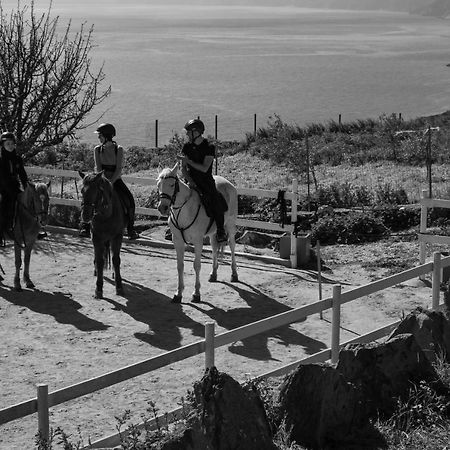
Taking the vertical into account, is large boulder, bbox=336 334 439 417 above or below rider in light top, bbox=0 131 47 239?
below

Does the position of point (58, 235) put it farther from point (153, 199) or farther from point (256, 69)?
point (256, 69)

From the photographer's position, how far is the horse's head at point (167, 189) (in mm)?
15664

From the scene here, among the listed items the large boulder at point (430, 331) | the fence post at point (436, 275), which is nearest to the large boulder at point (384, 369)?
the large boulder at point (430, 331)

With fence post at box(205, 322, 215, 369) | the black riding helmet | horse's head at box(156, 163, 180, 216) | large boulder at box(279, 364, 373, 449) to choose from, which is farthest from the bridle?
large boulder at box(279, 364, 373, 449)

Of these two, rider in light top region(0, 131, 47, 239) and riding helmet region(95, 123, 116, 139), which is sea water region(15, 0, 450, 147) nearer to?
riding helmet region(95, 123, 116, 139)

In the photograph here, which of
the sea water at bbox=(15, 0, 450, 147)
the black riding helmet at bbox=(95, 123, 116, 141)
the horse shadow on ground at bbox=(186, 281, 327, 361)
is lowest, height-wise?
the horse shadow on ground at bbox=(186, 281, 327, 361)

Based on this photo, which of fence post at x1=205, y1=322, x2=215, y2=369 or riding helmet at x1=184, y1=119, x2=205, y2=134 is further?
riding helmet at x1=184, y1=119, x2=205, y2=134

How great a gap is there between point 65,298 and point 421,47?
139m

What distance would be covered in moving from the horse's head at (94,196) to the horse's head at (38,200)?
85cm

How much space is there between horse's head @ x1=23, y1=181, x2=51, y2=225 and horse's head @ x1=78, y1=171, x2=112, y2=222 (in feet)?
2.79

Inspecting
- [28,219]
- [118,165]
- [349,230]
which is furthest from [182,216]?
[349,230]

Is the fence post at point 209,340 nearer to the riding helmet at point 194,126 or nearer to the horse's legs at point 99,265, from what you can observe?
the riding helmet at point 194,126

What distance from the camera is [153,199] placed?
24.6 m

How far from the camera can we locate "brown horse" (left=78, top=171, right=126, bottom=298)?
15883 mm
